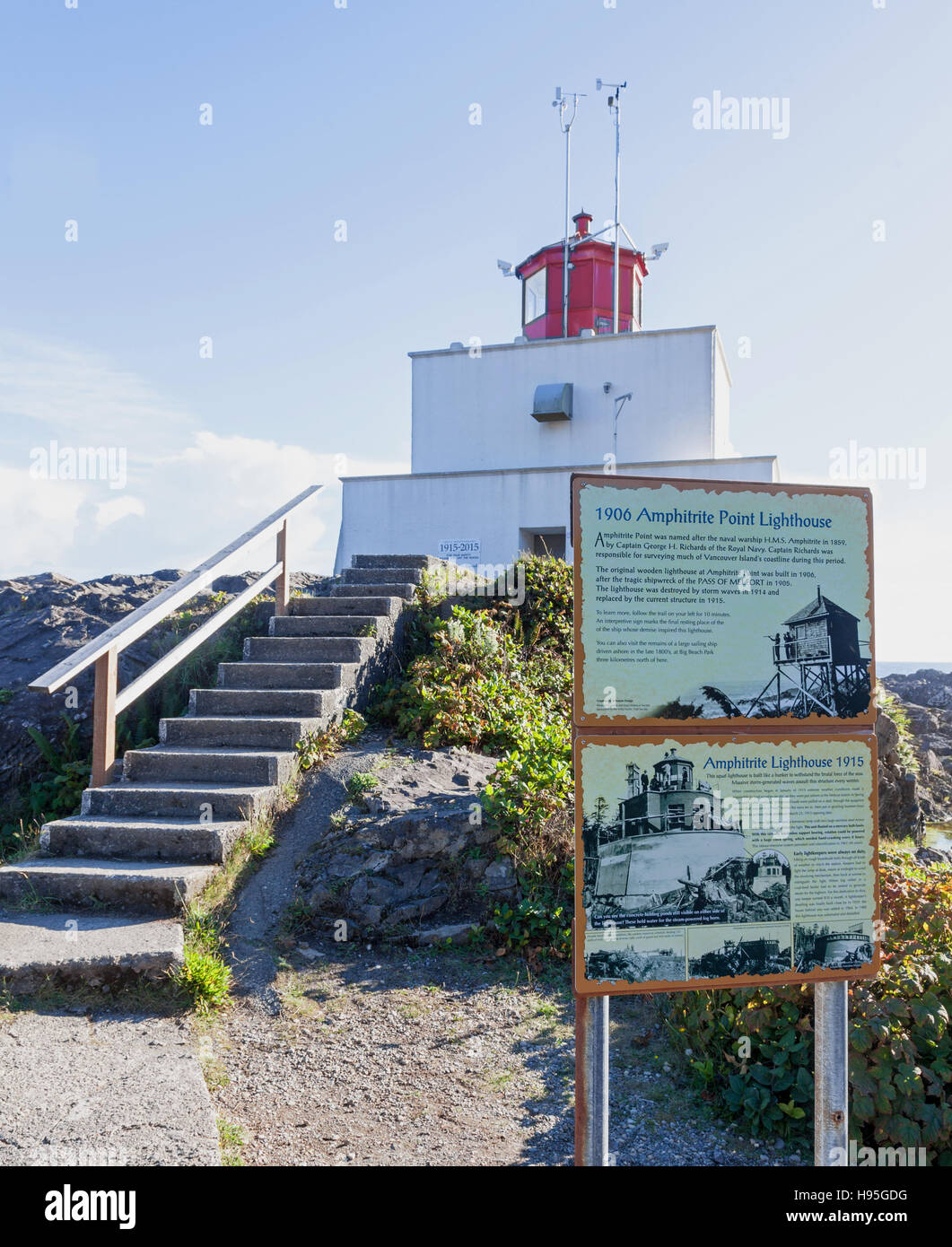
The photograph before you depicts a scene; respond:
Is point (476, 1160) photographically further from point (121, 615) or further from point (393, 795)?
point (121, 615)

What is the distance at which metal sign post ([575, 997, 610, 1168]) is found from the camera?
2906 millimetres

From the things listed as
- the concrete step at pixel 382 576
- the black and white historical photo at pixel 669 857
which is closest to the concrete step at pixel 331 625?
the concrete step at pixel 382 576

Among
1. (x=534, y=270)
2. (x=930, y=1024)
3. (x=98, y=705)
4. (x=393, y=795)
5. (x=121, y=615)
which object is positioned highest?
(x=534, y=270)

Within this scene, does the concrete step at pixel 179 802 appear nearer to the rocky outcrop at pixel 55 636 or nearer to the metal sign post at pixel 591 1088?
the rocky outcrop at pixel 55 636

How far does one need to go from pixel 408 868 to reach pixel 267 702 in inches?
88.7

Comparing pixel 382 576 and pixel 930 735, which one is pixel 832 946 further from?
pixel 930 735

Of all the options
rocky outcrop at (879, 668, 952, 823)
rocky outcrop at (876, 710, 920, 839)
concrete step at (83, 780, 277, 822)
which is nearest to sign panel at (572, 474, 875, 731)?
concrete step at (83, 780, 277, 822)

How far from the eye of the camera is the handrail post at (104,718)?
6344 mm

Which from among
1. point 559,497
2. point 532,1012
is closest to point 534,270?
point 559,497

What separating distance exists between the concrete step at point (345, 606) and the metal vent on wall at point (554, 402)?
12937mm

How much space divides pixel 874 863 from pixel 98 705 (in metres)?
5.16

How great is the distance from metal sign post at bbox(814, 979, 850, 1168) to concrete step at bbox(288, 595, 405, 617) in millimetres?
5724

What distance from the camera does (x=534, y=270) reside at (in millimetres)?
24594

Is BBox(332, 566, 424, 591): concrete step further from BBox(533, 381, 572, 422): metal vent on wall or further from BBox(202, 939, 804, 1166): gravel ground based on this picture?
BBox(533, 381, 572, 422): metal vent on wall
